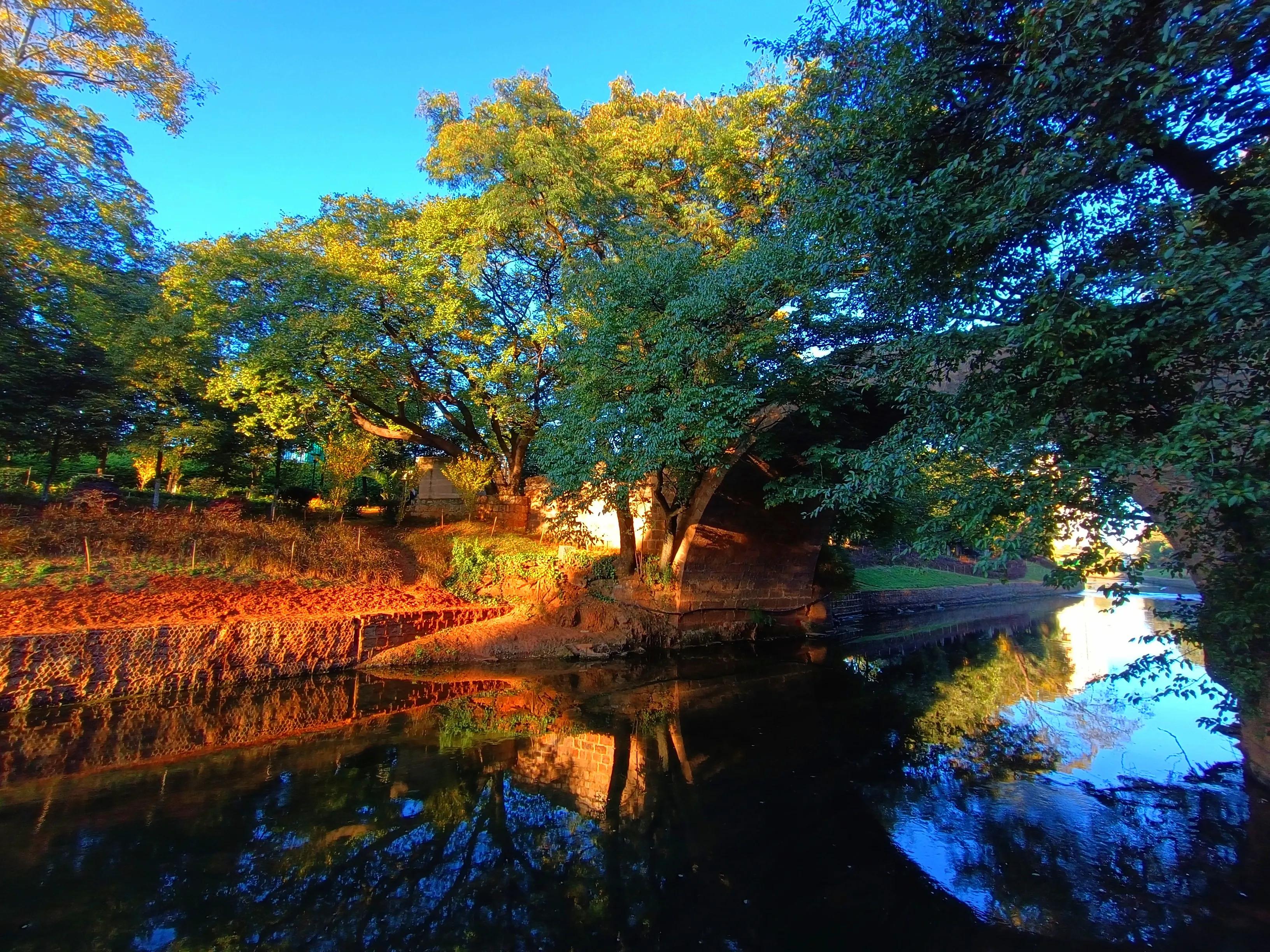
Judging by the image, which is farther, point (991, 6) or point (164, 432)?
point (164, 432)

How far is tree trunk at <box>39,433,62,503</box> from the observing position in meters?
11.0

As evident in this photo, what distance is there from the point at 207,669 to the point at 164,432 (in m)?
6.95

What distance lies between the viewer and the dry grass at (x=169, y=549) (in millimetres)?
8531

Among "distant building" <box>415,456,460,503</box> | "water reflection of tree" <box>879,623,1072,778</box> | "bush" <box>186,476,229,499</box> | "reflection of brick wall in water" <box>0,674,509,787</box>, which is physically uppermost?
"distant building" <box>415,456,460,503</box>

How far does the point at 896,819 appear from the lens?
15.9 feet

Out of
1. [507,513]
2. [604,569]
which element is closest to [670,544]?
[604,569]

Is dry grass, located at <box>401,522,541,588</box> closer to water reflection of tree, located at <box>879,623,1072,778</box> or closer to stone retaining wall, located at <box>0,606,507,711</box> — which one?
stone retaining wall, located at <box>0,606,507,711</box>

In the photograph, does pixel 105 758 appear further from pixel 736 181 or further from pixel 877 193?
pixel 736 181

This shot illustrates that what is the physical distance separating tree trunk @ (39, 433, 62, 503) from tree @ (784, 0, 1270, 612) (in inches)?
546

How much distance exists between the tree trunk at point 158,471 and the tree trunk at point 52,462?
4.94 ft

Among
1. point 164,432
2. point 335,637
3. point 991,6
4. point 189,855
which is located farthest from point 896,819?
point 164,432

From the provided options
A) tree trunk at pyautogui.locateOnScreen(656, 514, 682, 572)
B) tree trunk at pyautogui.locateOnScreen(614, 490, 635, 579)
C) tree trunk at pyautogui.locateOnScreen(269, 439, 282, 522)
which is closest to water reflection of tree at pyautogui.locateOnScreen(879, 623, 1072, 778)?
tree trunk at pyautogui.locateOnScreen(656, 514, 682, 572)

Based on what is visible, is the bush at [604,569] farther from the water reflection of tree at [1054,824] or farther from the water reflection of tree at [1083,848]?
the water reflection of tree at [1083,848]

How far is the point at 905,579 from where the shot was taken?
71.6 ft
